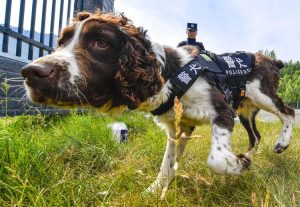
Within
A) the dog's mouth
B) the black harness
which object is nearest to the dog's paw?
the black harness

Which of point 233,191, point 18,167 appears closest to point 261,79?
point 233,191

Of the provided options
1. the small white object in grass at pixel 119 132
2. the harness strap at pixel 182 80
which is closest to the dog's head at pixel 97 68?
the harness strap at pixel 182 80

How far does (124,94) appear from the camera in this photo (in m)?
2.69

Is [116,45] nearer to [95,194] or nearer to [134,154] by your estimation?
[95,194]

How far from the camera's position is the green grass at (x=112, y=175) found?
7.13 feet

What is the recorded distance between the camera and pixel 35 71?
2.09 m

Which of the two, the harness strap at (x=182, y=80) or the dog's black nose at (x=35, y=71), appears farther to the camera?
the harness strap at (x=182, y=80)

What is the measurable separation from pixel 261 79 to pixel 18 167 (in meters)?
2.51

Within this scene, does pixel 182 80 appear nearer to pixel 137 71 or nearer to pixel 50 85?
pixel 137 71

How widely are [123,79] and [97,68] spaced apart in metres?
0.21

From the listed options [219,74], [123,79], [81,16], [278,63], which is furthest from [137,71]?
[278,63]

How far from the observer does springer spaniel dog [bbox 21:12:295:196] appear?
2.23m

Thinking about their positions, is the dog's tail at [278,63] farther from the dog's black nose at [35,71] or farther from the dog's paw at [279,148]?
the dog's black nose at [35,71]

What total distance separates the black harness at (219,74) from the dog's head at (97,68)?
0.89ft
